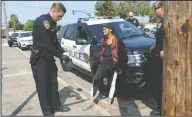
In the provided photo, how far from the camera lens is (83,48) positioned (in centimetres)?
798

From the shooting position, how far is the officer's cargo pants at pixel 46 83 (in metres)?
5.22

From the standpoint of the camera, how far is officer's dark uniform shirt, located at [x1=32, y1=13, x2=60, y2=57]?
5020 mm

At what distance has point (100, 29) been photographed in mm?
7938

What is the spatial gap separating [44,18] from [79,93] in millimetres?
2702

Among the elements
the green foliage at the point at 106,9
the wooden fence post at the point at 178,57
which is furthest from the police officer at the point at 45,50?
the green foliage at the point at 106,9

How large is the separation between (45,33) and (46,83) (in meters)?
0.91

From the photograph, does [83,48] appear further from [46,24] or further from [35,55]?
[46,24]

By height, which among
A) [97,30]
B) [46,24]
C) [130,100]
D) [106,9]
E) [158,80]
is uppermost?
[106,9]

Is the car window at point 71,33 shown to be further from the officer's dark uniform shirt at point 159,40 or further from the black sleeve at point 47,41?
the officer's dark uniform shirt at point 159,40

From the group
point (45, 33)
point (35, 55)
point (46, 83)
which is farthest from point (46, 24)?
point (46, 83)

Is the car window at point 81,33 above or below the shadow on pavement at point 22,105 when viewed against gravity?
above

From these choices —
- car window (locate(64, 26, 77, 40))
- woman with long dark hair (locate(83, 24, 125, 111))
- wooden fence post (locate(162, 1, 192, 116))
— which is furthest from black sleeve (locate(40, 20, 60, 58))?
car window (locate(64, 26, 77, 40))

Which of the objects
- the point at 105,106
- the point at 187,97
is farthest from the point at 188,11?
the point at 105,106

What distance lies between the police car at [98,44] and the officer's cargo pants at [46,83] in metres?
1.12
